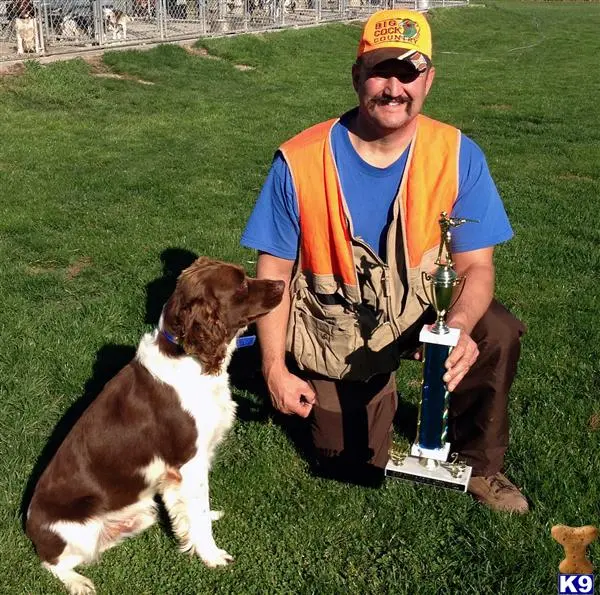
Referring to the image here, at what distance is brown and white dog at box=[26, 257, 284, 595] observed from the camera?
314 centimetres

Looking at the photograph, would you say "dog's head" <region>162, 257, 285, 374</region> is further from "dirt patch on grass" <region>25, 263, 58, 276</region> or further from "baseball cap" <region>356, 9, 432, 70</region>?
"dirt patch on grass" <region>25, 263, 58, 276</region>

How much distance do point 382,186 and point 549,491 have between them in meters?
1.68

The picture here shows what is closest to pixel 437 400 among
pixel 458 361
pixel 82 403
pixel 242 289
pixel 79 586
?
pixel 458 361

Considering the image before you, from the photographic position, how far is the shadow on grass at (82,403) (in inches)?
147

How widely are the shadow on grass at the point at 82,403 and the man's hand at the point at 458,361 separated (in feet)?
6.98

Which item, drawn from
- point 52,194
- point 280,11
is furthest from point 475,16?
point 52,194

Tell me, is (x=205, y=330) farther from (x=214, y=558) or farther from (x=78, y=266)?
(x=78, y=266)

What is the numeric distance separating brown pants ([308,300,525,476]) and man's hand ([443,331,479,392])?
0.50 meters

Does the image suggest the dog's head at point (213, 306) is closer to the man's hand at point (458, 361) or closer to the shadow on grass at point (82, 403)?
the man's hand at point (458, 361)

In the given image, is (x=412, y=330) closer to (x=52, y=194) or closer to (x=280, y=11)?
(x=52, y=194)

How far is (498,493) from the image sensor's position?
3504mm

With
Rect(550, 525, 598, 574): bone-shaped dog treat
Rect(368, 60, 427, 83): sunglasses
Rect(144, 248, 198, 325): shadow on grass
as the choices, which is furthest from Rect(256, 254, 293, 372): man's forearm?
Rect(144, 248, 198, 325): shadow on grass

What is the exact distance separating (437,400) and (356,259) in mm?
794

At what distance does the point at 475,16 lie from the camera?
35531mm
